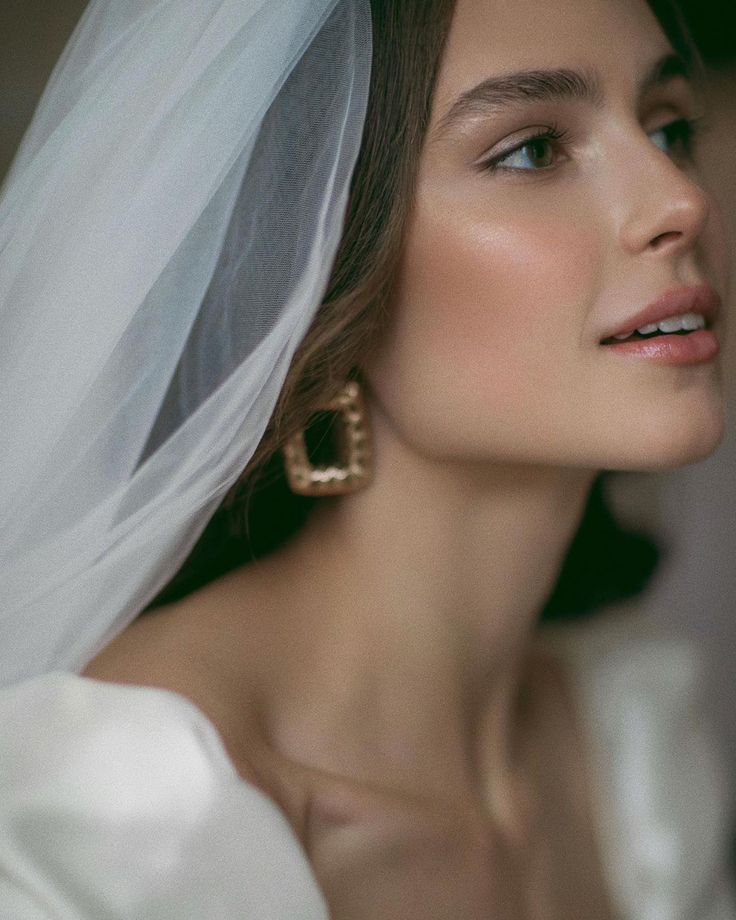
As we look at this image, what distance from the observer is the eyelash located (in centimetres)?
93

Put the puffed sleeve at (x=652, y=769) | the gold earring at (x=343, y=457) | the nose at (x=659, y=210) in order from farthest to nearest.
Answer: the puffed sleeve at (x=652, y=769), the gold earring at (x=343, y=457), the nose at (x=659, y=210)

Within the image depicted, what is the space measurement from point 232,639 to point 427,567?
21cm

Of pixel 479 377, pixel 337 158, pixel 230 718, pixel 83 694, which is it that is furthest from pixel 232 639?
pixel 337 158

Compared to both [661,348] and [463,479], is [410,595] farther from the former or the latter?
[661,348]

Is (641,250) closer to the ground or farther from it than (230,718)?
farther from it

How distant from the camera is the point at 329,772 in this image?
38.4 inches

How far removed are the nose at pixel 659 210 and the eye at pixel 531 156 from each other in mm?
68

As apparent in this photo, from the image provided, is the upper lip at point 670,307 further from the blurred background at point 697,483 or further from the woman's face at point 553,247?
the blurred background at point 697,483

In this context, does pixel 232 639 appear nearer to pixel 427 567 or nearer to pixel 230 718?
pixel 230 718

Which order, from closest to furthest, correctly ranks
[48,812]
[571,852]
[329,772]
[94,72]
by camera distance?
[48,812]
[94,72]
[329,772]
[571,852]

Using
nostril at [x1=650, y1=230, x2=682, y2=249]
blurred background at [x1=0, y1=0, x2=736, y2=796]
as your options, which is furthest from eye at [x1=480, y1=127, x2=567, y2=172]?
blurred background at [x1=0, y1=0, x2=736, y2=796]

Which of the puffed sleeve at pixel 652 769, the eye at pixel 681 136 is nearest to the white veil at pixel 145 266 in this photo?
the eye at pixel 681 136

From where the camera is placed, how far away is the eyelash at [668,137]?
93 centimetres

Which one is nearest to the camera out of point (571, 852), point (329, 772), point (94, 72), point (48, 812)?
point (48, 812)
